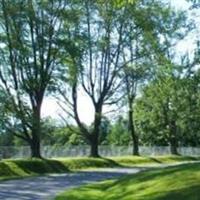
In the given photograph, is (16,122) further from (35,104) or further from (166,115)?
(166,115)

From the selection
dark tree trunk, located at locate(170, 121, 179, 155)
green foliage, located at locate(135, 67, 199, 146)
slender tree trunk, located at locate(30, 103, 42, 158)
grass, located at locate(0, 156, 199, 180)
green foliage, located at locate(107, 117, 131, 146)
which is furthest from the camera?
green foliage, located at locate(107, 117, 131, 146)

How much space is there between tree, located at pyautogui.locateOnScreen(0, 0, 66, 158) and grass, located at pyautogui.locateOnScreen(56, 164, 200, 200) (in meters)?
24.6

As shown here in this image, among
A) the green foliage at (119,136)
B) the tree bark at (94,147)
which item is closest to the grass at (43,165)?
the tree bark at (94,147)

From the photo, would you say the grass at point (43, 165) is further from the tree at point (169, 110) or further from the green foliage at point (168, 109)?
the tree at point (169, 110)

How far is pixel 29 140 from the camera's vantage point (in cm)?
5028

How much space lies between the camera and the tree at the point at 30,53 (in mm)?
48031

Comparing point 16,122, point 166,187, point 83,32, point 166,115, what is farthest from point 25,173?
point 166,115

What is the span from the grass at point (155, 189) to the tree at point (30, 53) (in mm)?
24572

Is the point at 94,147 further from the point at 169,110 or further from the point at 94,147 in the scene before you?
the point at 169,110

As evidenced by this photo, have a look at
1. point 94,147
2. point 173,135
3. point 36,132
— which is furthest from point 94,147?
point 173,135

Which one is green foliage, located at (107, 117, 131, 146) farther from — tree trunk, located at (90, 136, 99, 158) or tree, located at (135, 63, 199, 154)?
tree trunk, located at (90, 136, 99, 158)

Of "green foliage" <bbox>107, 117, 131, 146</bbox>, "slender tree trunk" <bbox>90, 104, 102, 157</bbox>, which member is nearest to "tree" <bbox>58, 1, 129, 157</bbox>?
"slender tree trunk" <bbox>90, 104, 102, 157</bbox>

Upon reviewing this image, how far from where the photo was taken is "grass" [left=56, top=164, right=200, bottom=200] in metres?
17.3

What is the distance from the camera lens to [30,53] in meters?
49.3
